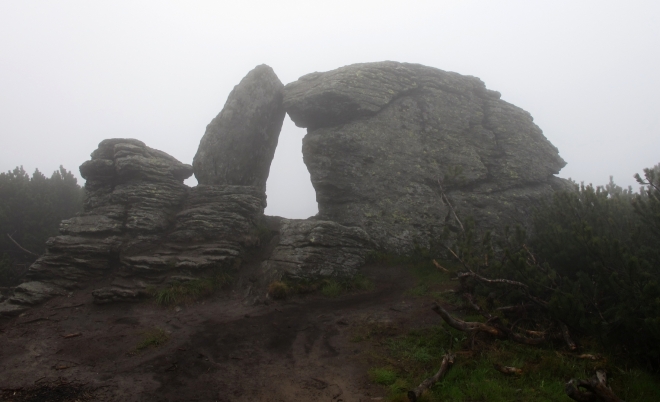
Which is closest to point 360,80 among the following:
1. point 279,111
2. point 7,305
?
point 279,111

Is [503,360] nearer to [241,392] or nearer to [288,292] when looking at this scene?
[241,392]

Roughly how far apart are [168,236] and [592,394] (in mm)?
16032

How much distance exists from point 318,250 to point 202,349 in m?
7.01

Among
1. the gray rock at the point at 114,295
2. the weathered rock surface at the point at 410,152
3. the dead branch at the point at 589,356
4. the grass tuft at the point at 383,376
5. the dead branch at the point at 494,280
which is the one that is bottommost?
the grass tuft at the point at 383,376

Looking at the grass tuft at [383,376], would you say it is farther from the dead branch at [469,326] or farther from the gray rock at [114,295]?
the gray rock at [114,295]

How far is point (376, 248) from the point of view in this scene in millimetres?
18266

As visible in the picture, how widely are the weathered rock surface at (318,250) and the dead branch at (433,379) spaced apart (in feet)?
24.7

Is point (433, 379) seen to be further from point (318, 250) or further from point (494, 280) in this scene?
point (318, 250)

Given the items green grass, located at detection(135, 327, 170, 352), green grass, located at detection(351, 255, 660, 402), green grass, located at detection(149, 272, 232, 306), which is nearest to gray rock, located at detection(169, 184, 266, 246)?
green grass, located at detection(149, 272, 232, 306)

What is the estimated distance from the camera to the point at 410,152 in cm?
2120

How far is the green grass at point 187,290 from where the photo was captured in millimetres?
14227

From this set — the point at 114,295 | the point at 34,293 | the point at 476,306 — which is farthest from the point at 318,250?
the point at 34,293

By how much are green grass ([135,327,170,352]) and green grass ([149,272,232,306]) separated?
236 centimetres

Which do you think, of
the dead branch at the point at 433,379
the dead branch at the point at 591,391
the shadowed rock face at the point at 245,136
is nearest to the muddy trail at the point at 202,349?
the dead branch at the point at 433,379
